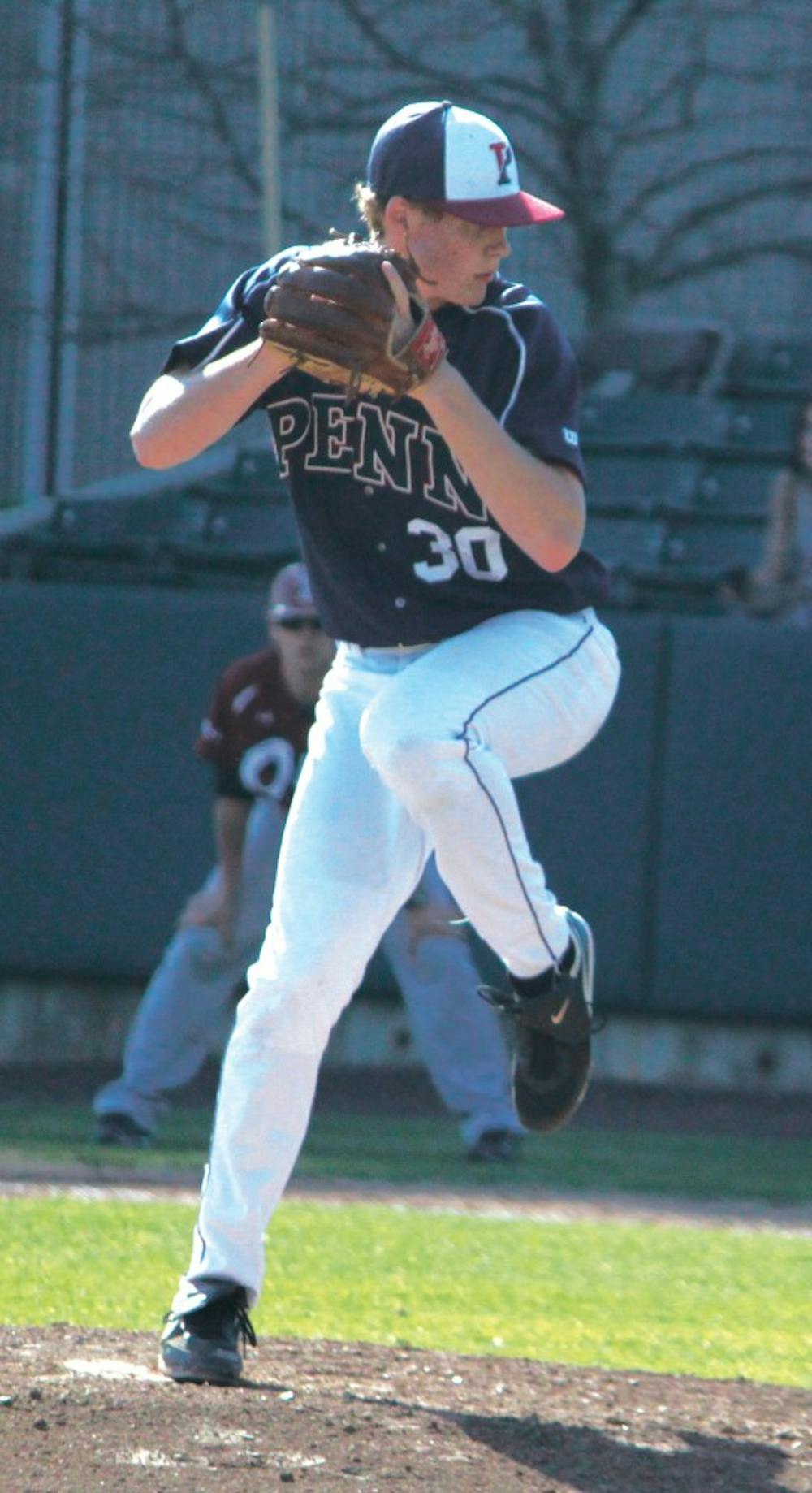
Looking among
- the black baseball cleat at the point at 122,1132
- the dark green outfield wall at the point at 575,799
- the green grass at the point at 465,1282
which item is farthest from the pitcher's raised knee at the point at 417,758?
the dark green outfield wall at the point at 575,799

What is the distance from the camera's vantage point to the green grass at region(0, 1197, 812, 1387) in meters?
4.41

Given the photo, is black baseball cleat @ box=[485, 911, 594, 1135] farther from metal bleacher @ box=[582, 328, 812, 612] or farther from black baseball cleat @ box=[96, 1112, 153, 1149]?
metal bleacher @ box=[582, 328, 812, 612]

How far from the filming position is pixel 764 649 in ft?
28.5

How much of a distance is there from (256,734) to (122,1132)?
137cm

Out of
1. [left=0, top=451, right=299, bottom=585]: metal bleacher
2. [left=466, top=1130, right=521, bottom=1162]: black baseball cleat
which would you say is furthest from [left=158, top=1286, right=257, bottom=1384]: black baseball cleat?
[left=0, top=451, right=299, bottom=585]: metal bleacher

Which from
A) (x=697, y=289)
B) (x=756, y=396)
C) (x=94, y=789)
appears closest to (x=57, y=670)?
(x=94, y=789)

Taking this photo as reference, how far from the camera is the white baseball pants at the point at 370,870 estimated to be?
3.43m

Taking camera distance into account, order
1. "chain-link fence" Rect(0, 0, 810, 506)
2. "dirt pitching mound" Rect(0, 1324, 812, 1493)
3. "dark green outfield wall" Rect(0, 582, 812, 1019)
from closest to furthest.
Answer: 1. "dirt pitching mound" Rect(0, 1324, 812, 1493)
2. "dark green outfield wall" Rect(0, 582, 812, 1019)
3. "chain-link fence" Rect(0, 0, 810, 506)

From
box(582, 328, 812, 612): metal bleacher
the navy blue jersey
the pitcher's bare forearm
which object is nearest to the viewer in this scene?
the pitcher's bare forearm

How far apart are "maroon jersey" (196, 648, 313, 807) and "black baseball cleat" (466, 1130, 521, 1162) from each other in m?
1.26

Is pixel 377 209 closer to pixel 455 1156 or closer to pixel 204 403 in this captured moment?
pixel 204 403

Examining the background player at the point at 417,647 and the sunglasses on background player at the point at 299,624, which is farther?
the sunglasses on background player at the point at 299,624

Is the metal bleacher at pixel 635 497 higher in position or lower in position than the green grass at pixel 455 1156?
higher

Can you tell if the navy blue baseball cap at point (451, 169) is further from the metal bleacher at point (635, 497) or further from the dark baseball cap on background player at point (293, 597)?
the metal bleacher at point (635, 497)
